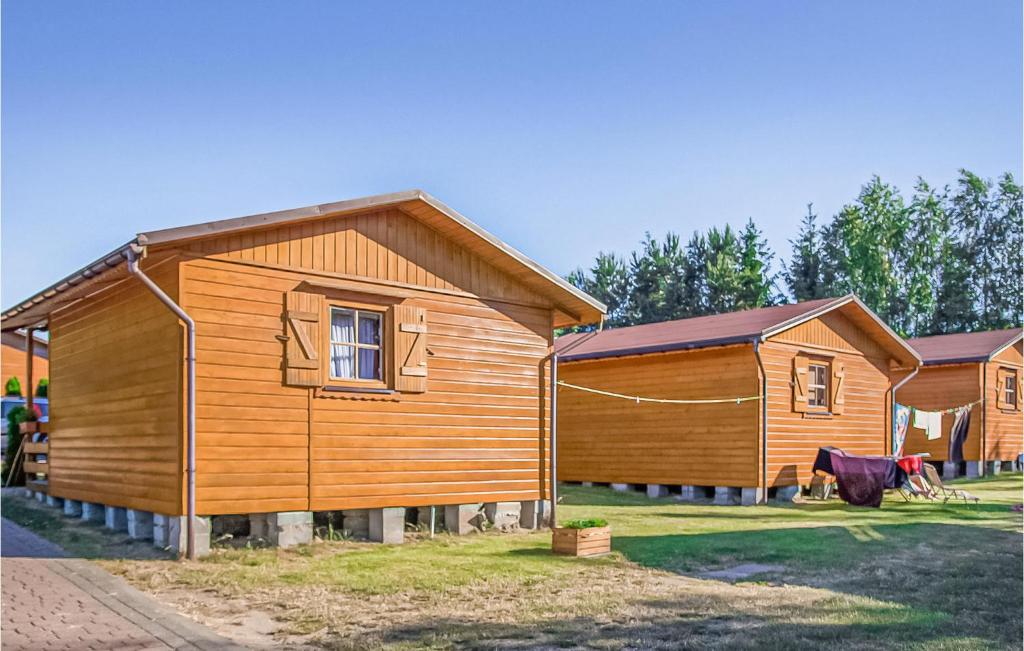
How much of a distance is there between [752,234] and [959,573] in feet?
152

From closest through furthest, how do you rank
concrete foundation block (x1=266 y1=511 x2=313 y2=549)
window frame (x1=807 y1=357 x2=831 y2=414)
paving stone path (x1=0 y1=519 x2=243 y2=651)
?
paving stone path (x1=0 y1=519 x2=243 y2=651)
concrete foundation block (x1=266 y1=511 x2=313 y2=549)
window frame (x1=807 y1=357 x2=831 y2=414)

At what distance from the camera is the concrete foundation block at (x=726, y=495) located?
18.8 meters

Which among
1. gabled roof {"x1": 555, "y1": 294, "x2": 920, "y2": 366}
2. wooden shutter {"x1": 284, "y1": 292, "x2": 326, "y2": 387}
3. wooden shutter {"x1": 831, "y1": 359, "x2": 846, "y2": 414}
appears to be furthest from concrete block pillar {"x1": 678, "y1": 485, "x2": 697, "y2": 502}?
wooden shutter {"x1": 284, "y1": 292, "x2": 326, "y2": 387}

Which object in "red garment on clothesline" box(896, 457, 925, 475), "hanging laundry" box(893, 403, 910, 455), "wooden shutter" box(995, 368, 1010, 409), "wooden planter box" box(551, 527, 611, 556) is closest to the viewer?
"wooden planter box" box(551, 527, 611, 556)

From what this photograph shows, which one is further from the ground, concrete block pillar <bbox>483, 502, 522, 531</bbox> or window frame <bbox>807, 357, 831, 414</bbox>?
window frame <bbox>807, 357, 831, 414</bbox>

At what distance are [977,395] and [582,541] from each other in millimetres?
19753

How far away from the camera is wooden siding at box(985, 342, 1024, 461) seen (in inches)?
1074

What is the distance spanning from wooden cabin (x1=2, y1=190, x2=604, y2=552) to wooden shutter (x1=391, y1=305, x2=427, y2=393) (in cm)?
2

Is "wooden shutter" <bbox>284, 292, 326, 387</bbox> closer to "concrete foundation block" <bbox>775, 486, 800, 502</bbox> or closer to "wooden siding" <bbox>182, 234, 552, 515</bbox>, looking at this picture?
"wooden siding" <bbox>182, 234, 552, 515</bbox>

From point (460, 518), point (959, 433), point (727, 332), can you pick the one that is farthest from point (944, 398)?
point (460, 518)

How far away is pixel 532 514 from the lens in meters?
14.7

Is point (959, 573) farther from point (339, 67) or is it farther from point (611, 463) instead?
point (611, 463)

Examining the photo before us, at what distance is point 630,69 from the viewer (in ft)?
49.6

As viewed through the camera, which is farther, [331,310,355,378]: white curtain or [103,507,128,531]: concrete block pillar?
[103,507,128,531]: concrete block pillar
